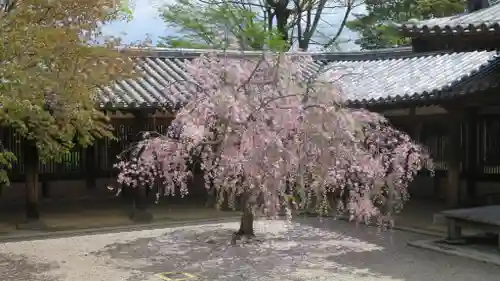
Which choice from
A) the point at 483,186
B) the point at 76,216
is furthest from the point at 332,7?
the point at 76,216

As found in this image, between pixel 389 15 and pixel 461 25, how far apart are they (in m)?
21.3

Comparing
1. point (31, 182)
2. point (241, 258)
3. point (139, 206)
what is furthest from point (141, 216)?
point (241, 258)

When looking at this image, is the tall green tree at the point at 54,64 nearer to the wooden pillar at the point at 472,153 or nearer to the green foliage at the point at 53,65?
the green foliage at the point at 53,65

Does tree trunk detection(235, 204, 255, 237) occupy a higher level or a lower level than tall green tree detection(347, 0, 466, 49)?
lower

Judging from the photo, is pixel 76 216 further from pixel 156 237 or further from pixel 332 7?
pixel 332 7

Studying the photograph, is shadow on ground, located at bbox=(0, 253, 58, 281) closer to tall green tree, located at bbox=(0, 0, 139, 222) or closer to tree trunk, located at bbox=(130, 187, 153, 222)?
tall green tree, located at bbox=(0, 0, 139, 222)

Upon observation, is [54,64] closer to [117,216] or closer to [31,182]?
[31,182]

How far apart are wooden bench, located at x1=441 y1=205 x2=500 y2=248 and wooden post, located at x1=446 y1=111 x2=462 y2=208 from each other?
79.7 inches

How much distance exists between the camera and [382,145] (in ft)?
32.6

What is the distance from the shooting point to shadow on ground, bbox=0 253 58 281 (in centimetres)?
812

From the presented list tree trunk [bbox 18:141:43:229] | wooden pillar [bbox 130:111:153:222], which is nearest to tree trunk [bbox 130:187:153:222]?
wooden pillar [bbox 130:111:153:222]

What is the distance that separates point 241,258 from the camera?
9047 millimetres

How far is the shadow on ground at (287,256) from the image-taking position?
8.09 metres

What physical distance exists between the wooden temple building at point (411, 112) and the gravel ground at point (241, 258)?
2.84 m
